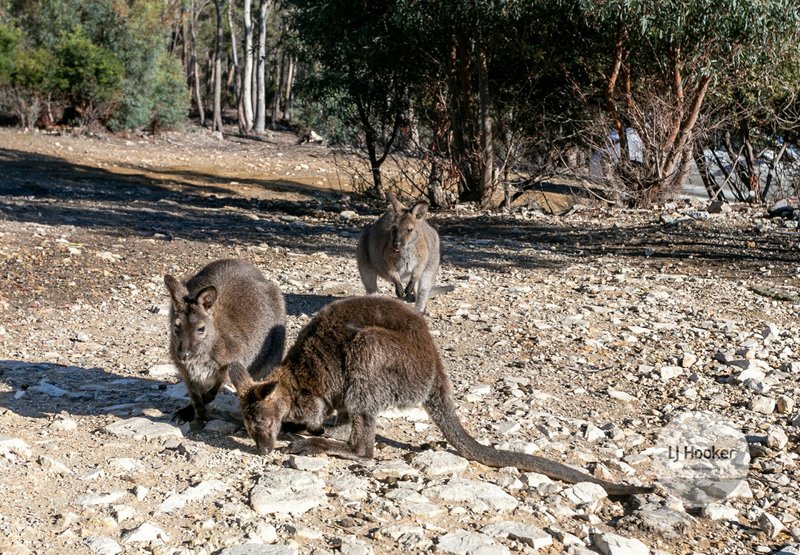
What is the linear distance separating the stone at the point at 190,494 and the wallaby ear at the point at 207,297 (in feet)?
3.62

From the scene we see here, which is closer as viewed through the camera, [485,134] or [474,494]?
[474,494]

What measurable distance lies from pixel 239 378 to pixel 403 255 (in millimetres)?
3764

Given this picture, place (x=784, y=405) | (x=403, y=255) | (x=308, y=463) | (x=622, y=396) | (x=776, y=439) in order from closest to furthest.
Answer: (x=308, y=463)
(x=776, y=439)
(x=784, y=405)
(x=622, y=396)
(x=403, y=255)

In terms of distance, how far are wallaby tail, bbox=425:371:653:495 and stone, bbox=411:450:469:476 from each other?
5 centimetres

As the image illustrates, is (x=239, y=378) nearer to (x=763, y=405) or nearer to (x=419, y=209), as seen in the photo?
(x=763, y=405)

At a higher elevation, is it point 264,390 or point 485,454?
point 264,390

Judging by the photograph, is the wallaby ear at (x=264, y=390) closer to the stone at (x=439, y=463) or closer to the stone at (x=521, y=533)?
the stone at (x=439, y=463)

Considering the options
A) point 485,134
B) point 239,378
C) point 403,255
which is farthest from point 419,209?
point 485,134

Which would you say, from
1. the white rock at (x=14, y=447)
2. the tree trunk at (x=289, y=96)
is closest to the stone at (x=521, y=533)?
the white rock at (x=14, y=447)

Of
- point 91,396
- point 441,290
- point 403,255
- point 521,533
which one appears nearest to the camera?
point 521,533

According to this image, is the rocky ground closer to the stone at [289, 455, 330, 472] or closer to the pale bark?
the stone at [289, 455, 330, 472]

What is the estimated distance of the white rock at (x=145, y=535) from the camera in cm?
368

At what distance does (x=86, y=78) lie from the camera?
3084 cm

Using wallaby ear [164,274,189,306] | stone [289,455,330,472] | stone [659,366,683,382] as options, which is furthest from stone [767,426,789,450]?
wallaby ear [164,274,189,306]
